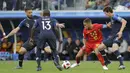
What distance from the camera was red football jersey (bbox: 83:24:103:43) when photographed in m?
15.4

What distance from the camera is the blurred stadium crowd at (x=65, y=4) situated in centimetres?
2494

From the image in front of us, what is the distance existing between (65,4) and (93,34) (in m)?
10.2

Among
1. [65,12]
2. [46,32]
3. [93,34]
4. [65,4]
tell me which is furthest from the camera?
[65,4]

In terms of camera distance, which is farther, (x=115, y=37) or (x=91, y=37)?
(x=91, y=37)

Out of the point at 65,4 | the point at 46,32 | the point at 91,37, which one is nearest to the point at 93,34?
the point at 91,37

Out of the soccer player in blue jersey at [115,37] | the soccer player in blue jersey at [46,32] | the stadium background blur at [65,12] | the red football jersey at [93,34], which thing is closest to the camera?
the soccer player in blue jersey at [46,32]

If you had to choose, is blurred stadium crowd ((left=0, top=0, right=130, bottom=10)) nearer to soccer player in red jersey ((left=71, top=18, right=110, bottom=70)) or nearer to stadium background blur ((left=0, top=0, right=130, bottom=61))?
stadium background blur ((left=0, top=0, right=130, bottom=61))

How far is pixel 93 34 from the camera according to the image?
1545cm

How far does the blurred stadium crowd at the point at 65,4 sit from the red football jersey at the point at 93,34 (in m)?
9.42

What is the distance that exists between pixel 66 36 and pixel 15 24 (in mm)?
3066

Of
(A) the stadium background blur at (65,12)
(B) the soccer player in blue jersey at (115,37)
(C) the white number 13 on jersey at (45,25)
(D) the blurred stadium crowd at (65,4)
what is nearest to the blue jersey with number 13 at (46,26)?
(C) the white number 13 on jersey at (45,25)

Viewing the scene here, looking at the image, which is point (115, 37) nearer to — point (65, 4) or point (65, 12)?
point (65, 12)

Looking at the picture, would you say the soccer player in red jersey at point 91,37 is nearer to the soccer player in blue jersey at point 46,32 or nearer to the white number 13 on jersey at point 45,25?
the soccer player in blue jersey at point 46,32

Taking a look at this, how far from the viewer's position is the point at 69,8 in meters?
25.6
